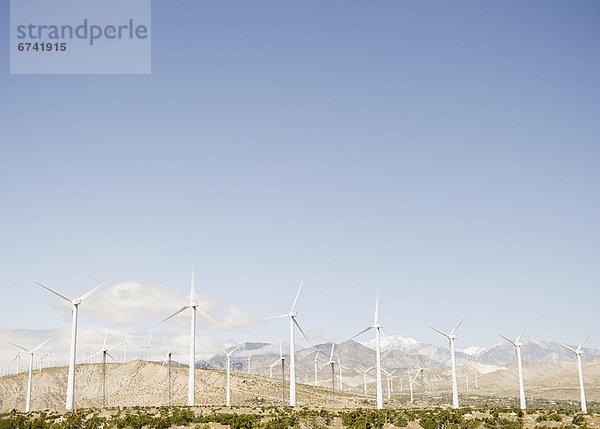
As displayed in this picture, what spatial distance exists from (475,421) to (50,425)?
55871mm

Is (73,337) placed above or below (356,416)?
above

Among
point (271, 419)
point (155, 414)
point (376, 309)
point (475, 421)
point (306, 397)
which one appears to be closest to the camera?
point (475, 421)

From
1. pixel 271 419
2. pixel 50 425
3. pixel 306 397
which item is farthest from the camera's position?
pixel 306 397

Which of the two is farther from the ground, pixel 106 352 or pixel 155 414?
pixel 106 352

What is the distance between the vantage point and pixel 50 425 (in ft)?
283

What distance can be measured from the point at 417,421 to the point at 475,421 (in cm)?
757

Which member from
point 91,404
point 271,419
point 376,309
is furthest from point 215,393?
point 271,419

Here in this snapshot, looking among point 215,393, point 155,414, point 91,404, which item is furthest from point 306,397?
point 155,414

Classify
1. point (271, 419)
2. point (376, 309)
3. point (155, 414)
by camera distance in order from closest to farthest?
point (271, 419), point (155, 414), point (376, 309)

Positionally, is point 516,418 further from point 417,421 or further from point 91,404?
point 91,404

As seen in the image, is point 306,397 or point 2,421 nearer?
point 2,421

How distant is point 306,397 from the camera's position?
184m

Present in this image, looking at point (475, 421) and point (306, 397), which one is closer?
point (475, 421)

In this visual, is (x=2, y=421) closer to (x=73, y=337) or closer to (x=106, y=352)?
(x=73, y=337)
